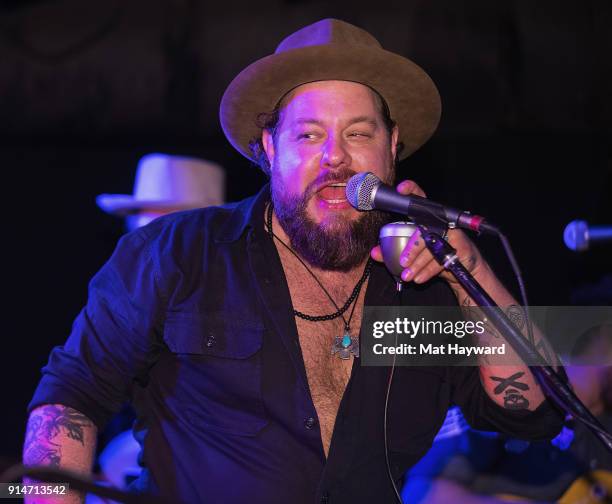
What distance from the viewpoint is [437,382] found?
289 centimetres

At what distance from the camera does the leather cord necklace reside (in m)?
2.82

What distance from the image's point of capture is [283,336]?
269 centimetres

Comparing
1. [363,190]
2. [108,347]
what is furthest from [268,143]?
[108,347]

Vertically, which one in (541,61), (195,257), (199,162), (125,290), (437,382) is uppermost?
(541,61)

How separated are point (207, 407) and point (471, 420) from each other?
1.09 meters

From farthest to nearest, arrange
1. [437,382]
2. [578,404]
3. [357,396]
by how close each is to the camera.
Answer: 1. [437,382]
2. [357,396]
3. [578,404]

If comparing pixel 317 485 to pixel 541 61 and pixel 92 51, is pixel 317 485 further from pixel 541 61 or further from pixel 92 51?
pixel 92 51

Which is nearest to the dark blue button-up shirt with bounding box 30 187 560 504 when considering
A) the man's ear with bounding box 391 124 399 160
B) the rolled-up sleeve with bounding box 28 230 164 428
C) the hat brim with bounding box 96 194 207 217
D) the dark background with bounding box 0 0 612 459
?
the rolled-up sleeve with bounding box 28 230 164 428

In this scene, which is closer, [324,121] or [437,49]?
[324,121]

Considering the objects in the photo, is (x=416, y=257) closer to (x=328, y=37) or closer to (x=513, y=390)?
(x=513, y=390)

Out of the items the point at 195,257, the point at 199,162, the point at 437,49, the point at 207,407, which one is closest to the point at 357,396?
the point at 207,407

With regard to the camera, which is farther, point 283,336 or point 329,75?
point 329,75

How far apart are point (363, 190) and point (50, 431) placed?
1.26m

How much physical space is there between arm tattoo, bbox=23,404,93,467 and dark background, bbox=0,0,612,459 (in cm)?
352
